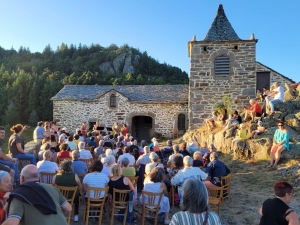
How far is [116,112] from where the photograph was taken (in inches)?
781

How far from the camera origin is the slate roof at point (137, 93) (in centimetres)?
1950

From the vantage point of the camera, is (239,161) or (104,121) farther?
(104,121)

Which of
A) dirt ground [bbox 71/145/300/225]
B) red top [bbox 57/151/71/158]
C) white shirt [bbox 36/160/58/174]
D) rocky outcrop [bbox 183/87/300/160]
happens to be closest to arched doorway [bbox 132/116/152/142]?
rocky outcrop [bbox 183/87/300/160]

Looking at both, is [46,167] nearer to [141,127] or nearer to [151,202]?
[151,202]

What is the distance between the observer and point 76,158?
5871 mm

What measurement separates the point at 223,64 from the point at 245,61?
1237mm

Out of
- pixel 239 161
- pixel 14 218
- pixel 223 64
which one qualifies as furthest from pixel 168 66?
pixel 14 218

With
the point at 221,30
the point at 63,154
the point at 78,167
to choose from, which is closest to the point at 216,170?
the point at 78,167

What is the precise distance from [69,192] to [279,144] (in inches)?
270

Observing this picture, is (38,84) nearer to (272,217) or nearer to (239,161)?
(239,161)

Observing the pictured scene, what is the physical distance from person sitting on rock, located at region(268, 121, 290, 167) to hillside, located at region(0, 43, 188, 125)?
949 inches

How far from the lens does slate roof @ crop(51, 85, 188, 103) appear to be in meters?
19.5

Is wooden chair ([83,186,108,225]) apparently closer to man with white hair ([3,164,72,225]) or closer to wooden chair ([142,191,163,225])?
wooden chair ([142,191,163,225])

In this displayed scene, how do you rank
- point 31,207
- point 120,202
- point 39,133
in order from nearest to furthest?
1. point 31,207
2. point 120,202
3. point 39,133
